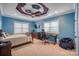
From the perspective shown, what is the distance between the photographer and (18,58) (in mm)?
2393

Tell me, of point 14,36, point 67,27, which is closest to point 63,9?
point 67,27

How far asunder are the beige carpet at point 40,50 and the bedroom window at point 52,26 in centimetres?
32

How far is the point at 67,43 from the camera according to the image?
2.36 meters

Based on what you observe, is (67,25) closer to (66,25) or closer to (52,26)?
(66,25)

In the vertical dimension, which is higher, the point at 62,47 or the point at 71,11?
the point at 71,11

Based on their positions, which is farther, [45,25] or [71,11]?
[45,25]

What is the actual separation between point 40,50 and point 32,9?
876mm

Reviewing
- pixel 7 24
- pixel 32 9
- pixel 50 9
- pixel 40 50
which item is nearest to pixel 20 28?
pixel 7 24

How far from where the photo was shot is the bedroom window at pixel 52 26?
7.82 feet

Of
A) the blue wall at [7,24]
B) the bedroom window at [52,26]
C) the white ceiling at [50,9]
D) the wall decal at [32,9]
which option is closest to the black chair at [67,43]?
the bedroom window at [52,26]

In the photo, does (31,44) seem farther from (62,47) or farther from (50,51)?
(62,47)

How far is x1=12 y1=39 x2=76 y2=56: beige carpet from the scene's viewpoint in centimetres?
235

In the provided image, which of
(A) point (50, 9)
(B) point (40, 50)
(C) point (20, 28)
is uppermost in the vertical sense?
(A) point (50, 9)

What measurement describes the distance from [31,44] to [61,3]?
106cm
